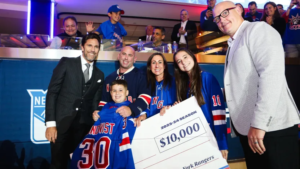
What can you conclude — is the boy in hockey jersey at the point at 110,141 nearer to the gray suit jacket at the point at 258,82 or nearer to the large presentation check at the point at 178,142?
the large presentation check at the point at 178,142

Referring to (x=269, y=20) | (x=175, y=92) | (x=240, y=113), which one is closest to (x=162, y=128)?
(x=175, y=92)

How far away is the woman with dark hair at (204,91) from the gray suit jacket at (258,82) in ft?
1.77

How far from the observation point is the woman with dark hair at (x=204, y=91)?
1.95 meters

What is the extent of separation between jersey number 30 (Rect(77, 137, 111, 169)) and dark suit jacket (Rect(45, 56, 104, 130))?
0.35 meters

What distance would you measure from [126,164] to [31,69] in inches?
65.0

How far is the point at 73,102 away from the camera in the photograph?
2.20m

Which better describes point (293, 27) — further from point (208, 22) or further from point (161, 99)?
point (161, 99)

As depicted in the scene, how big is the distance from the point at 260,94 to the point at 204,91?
88cm

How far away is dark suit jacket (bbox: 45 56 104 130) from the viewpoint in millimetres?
2111

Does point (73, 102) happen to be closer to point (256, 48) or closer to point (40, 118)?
point (40, 118)

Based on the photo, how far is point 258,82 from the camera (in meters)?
1.25

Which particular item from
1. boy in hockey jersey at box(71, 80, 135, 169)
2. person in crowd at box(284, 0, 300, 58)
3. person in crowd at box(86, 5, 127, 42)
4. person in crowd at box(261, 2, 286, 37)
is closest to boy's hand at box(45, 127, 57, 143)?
boy in hockey jersey at box(71, 80, 135, 169)

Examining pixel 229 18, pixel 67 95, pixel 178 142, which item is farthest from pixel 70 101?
pixel 229 18

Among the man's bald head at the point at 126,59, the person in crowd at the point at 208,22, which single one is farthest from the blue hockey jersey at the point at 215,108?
the person in crowd at the point at 208,22
